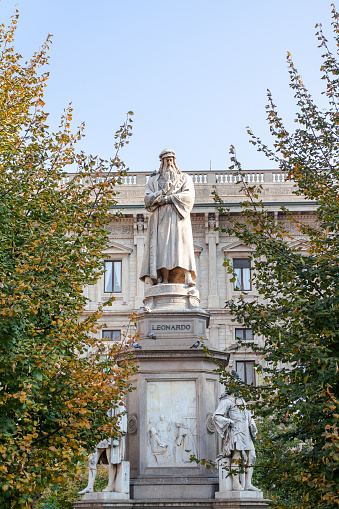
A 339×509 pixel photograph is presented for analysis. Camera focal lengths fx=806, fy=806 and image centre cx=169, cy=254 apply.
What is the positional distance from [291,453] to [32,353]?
146 inches

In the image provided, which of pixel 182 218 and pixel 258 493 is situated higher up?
pixel 182 218

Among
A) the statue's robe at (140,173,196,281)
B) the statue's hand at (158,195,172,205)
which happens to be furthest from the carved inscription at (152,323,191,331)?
the statue's hand at (158,195,172,205)

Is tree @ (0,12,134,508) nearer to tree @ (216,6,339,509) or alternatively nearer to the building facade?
tree @ (216,6,339,509)

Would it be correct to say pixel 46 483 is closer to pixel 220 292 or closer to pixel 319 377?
pixel 319 377

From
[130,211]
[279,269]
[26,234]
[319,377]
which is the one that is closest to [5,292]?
[26,234]

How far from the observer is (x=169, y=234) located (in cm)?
1497

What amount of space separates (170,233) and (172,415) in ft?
11.3

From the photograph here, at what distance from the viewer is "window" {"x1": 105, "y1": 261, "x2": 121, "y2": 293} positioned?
45.4 m

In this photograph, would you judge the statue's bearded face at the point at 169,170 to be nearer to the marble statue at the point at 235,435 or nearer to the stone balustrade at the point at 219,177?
the marble statue at the point at 235,435

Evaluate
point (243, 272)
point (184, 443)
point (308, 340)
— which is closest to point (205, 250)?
point (243, 272)

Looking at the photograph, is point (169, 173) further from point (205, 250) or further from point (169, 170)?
point (205, 250)

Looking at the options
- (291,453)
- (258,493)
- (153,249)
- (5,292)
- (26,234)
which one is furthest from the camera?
(153,249)

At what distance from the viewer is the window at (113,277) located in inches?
1786

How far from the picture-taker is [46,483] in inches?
434
